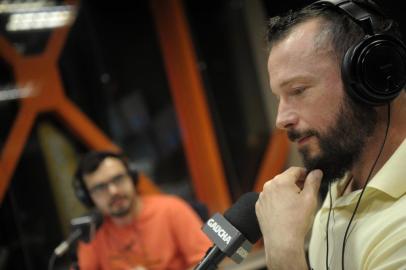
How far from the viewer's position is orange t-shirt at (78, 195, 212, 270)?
2154mm

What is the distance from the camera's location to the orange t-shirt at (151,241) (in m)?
2.15

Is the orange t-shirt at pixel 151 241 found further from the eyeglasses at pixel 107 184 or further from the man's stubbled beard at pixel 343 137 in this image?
the man's stubbled beard at pixel 343 137

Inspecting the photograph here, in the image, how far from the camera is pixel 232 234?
3.17ft

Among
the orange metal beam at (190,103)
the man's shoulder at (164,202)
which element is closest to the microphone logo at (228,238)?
the man's shoulder at (164,202)

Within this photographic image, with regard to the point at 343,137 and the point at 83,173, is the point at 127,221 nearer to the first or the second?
the point at 83,173

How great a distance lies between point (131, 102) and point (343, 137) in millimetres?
2729

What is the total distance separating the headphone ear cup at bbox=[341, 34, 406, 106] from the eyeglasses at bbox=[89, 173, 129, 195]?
163 centimetres

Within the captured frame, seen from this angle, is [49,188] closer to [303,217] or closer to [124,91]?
[124,91]

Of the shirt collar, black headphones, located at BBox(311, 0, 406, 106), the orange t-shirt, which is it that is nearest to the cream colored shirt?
the shirt collar

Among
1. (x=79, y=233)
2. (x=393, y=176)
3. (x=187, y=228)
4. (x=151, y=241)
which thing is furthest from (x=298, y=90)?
(x=151, y=241)

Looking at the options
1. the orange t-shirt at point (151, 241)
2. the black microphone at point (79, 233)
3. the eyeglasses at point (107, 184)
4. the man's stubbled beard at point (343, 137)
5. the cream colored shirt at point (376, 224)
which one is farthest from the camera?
the eyeglasses at point (107, 184)

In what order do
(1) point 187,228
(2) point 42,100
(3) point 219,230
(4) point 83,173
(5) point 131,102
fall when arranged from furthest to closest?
(5) point 131,102
(2) point 42,100
(4) point 83,173
(1) point 187,228
(3) point 219,230

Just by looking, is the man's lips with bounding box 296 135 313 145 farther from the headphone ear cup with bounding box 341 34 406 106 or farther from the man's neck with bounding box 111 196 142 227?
the man's neck with bounding box 111 196 142 227

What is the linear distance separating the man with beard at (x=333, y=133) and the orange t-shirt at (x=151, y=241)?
120 cm
